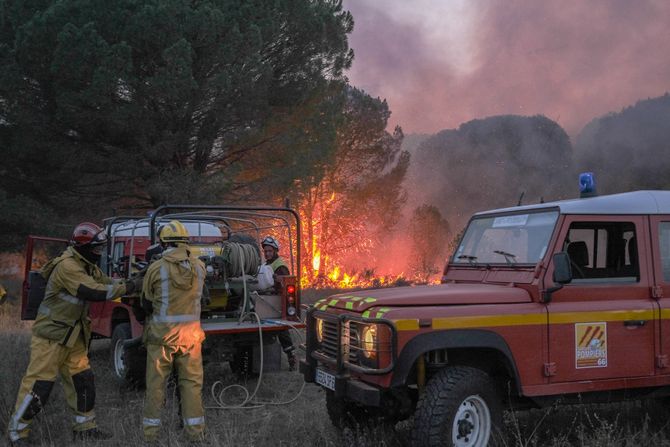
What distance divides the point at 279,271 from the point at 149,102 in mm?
8224

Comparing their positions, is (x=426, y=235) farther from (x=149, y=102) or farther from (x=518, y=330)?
(x=518, y=330)

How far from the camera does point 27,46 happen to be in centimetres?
Answer: 1379

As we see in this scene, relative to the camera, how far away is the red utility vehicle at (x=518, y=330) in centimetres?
425

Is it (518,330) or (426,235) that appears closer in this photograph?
A: (518,330)

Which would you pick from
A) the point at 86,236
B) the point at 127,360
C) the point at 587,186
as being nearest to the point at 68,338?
the point at 86,236

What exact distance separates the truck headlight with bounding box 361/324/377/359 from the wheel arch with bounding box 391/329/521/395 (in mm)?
203

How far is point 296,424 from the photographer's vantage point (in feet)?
18.6

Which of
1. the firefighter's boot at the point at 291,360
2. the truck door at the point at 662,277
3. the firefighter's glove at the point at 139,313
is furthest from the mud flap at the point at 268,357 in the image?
the truck door at the point at 662,277

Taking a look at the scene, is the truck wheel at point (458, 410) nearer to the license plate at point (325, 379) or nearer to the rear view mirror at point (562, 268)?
the license plate at point (325, 379)

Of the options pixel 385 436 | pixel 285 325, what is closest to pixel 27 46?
pixel 285 325

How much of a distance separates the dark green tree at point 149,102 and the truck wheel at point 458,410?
11.3 meters

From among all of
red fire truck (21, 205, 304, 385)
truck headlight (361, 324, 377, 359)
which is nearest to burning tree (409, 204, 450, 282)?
red fire truck (21, 205, 304, 385)

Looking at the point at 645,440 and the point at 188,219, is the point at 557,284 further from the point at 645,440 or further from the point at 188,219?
the point at 188,219

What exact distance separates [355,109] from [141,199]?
16030mm
